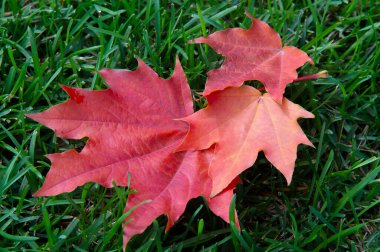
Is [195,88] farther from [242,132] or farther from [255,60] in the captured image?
[242,132]

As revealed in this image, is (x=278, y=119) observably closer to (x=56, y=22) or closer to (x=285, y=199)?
(x=285, y=199)

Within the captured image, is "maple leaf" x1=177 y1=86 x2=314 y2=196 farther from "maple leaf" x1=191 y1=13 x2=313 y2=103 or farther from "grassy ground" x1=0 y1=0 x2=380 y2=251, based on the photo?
"grassy ground" x1=0 y1=0 x2=380 y2=251

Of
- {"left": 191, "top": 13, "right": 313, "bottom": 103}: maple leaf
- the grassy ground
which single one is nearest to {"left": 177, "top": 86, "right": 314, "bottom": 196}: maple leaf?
{"left": 191, "top": 13, "right": 313, "bottom": 103}: maple leaf

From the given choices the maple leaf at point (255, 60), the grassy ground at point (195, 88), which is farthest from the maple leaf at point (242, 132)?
the grassy ground at point (195, 88)

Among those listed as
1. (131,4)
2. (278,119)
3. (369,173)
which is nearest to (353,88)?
(369,173)

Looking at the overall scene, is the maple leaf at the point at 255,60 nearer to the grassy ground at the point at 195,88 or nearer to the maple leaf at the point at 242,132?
the maple leaf at the point at 242,132
